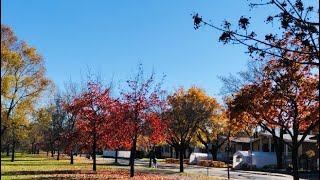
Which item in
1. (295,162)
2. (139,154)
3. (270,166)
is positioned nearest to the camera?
(295,162)

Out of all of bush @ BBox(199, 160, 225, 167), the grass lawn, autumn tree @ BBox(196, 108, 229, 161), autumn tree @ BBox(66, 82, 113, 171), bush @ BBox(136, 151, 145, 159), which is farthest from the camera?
bush @ BBox(136, 151, 145, 159)

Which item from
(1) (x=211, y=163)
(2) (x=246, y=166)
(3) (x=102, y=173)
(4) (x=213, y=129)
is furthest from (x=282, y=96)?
(4) (x=213, y=129)

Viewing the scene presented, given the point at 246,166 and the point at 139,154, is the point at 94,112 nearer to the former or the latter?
the point at 246,166

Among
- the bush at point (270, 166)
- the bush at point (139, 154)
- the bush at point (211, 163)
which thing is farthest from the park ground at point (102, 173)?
the bush at point (139, 154)

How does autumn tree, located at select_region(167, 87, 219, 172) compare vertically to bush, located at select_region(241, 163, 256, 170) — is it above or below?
above

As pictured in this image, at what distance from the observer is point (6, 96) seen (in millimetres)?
35594

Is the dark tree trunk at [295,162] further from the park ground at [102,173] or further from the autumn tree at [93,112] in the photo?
the autumn tree at [93,112]

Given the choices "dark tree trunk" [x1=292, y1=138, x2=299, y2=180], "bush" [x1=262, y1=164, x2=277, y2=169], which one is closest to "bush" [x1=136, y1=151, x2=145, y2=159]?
"bush" [x1=262, y1=164, x2=277, y2=169]

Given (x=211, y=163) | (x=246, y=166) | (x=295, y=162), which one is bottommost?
(x=246, y=166)

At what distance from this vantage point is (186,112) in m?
42.5

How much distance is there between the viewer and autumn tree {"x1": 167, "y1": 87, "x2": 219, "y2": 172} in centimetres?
4077

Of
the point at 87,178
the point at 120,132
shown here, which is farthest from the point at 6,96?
the point at 87,178

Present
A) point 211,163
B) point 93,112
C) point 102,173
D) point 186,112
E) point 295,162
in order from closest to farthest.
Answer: point 295,162
point 102,173
point 93,112
point 186,112
point 211,163

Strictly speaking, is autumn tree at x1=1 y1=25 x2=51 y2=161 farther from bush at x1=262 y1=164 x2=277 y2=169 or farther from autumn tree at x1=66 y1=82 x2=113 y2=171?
bush at x1=262 y1=164 x2=277 y2=169
